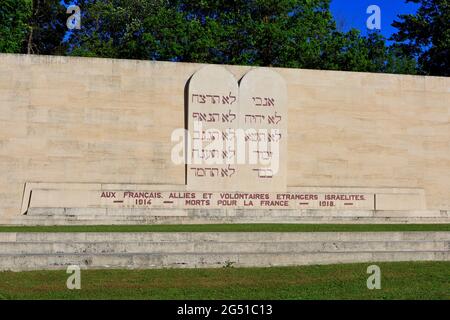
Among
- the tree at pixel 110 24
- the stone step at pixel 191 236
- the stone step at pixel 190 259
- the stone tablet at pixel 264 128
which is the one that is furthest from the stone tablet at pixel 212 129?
the tree at pixel 110 24

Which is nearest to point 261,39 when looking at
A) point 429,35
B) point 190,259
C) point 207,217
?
point 429,35

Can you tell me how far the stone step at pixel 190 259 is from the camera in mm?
8836

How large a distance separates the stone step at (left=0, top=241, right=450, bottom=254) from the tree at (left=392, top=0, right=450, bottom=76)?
22.8 meters

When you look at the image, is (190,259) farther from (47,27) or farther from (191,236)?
(47,27)

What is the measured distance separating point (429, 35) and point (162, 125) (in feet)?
63.1

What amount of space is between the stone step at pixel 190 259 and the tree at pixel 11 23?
815 inches

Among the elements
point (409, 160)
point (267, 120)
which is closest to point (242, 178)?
point (267, 120)

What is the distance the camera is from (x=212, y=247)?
10.3 m

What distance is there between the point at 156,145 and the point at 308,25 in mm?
14777

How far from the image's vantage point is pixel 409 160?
70.1 feet

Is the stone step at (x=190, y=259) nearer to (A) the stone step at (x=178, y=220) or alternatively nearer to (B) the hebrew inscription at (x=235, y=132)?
(A) the stone step at (x=178, y=220)
